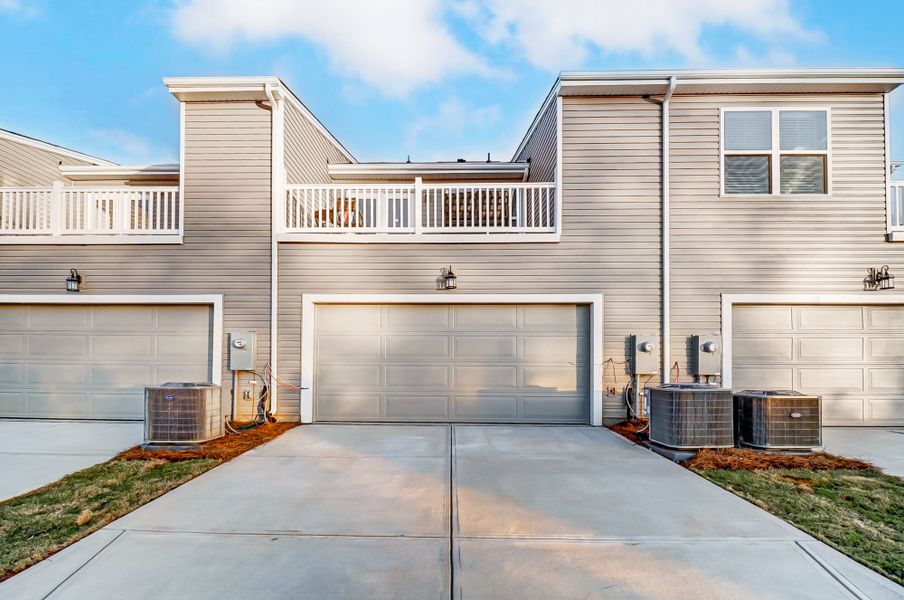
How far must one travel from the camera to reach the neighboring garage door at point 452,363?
6512 mm

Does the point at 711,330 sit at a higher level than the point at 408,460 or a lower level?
higher

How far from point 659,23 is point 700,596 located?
1254cm

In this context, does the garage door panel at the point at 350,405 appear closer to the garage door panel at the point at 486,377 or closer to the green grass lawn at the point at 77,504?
the garage door panel at the point at 486,377

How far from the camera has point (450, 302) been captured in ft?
21.6

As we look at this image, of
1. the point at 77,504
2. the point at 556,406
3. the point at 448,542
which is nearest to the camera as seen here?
the point at 448,542

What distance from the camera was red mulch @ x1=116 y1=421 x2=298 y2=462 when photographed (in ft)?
15.5

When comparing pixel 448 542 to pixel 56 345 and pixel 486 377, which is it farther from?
pixel 56 345

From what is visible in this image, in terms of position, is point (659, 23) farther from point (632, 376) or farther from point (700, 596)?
point (700, 596)

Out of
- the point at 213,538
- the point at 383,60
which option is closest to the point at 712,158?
the point at 213,538

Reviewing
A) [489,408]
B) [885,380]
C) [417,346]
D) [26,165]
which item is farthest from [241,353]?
[885,380]

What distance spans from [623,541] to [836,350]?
18.5 feet

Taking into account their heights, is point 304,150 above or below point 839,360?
above

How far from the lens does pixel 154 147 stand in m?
29.5

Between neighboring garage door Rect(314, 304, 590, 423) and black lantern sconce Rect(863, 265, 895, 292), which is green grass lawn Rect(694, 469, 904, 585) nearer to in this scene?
neighboring garage door Rect(314, 304, 590, 423)
